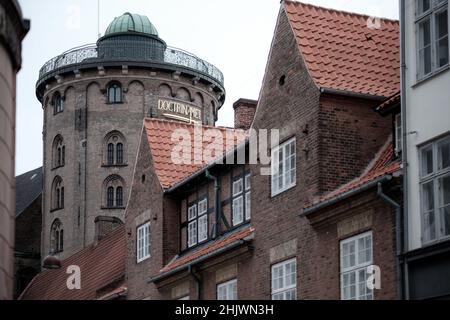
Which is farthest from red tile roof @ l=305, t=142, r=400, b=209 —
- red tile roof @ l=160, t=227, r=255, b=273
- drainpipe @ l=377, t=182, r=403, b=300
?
red tile roof @ l=160, t=227, r=255, b=273

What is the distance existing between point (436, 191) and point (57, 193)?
59.5 m

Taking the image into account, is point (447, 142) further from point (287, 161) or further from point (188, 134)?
point (188, 134)

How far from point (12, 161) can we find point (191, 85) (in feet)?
208

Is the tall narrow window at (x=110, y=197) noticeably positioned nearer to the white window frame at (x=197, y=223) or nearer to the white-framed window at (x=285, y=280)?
the white window frame at (x=197, y=223)

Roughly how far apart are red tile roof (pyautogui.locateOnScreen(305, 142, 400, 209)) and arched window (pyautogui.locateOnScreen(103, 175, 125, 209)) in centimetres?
5144

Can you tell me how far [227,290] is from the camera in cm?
3497

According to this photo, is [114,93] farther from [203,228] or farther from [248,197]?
[248,197]

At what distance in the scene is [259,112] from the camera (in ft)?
111

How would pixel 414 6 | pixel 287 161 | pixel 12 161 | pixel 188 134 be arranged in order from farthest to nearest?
pixel 188 134, pixel 287 161, pixel 414 6, pixel 12 161

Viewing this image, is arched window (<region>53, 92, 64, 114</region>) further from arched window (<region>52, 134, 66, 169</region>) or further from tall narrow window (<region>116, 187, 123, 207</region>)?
tall narrow window (<region>116, 187, 123, 207</region>)

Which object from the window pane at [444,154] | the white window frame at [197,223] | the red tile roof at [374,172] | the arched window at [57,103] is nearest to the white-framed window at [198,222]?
the white window frame at [197,223]

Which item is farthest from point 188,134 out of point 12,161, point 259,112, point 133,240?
point 12,161

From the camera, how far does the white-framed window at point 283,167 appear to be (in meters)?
31.8

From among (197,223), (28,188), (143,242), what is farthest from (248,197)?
(28,188)
